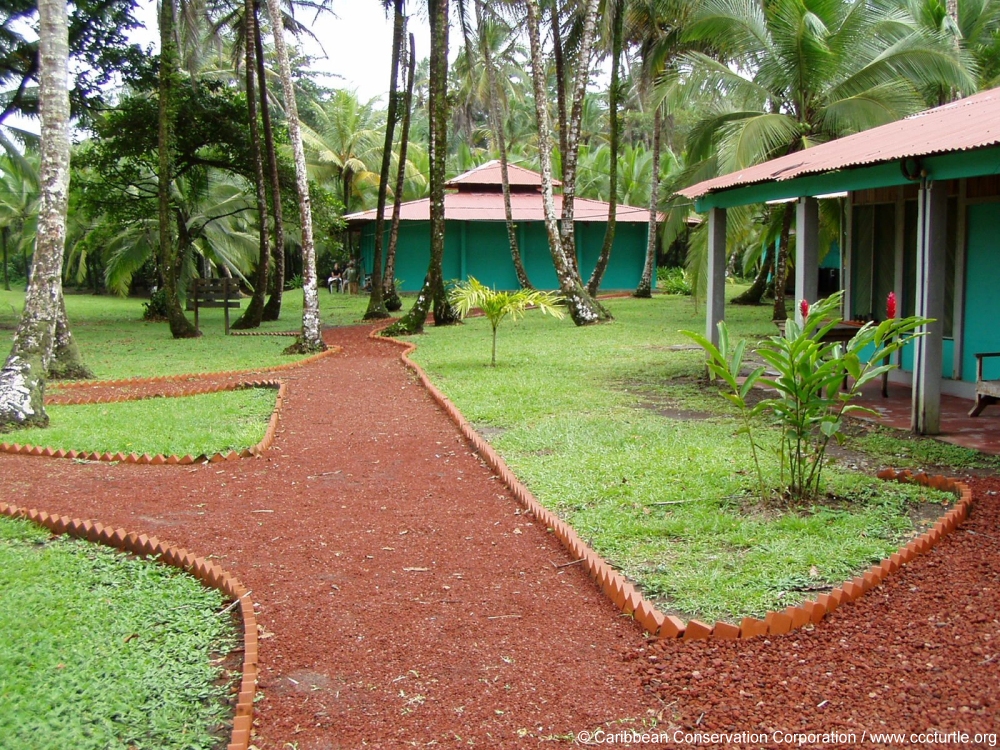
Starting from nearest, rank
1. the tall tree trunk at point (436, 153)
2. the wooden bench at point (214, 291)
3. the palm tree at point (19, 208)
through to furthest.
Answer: the tall tree trunk at point (436, 153)
the wooden bench at point (214, 291)
the palm tree at point (19, 208)

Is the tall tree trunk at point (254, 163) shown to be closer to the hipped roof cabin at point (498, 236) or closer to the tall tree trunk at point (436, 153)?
the tall tree trunk at point (436, 153)

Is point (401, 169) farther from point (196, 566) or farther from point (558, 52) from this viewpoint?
point (196, 566)

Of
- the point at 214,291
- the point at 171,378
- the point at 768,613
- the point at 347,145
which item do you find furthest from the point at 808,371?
the point at 347,145

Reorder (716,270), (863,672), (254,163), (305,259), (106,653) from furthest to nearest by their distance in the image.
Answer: (254,163)
(305,259)
(716,270)
(106,653)
(863,672)

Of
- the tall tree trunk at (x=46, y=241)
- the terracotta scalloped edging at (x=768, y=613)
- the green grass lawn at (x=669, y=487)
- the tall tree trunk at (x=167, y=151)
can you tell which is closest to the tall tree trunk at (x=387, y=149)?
the tall tree trunk at (x=167, y=151)

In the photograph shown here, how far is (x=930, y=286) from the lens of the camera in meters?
7.57

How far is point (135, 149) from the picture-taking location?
2073 centimetres

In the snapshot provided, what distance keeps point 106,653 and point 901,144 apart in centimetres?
694

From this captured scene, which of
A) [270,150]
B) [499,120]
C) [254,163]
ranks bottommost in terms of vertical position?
[254,163]

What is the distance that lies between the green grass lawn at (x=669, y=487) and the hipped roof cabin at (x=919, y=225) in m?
1.78

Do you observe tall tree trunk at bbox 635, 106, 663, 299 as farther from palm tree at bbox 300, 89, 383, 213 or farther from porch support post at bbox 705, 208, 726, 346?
porch support post at bbox 705, 208, 726, 346

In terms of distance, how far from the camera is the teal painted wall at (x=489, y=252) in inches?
1193

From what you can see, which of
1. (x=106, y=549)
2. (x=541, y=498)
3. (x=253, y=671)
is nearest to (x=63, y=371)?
(x=106, y=549)

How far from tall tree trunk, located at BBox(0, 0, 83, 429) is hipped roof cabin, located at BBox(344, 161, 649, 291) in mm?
19633
